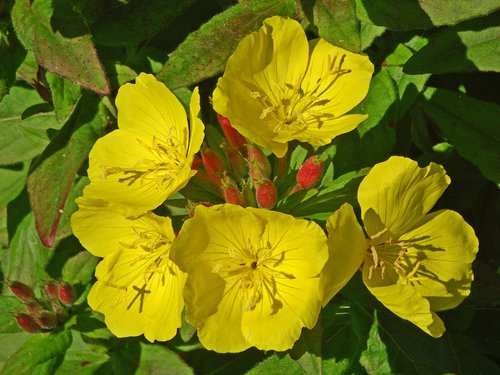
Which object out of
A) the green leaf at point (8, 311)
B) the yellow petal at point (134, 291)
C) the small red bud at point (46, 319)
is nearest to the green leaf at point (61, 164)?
the yellow petal at point (134, 291)

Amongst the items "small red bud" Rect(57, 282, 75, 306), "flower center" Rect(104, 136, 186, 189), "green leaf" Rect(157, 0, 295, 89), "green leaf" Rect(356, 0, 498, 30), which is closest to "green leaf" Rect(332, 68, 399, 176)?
"green leaf" Rect(356, 0, 498, 30)

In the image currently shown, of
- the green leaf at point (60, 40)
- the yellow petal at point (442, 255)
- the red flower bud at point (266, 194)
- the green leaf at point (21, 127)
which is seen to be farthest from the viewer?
the green leaf at point (21, 127)

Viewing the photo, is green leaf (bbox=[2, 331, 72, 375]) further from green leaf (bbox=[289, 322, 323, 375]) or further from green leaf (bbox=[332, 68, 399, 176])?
green leaf (bbox=[332, 68, 399, 176])

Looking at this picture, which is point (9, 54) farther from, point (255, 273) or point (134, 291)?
point (255, 273)

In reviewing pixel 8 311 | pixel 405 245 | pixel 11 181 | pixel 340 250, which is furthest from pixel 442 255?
pixel 11 181

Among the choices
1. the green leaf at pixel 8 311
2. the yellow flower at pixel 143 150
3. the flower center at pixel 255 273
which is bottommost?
the green leaf at pixel 8 311

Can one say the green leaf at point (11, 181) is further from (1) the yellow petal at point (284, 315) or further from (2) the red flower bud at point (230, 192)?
(1) the yellow petal at point (284, 315)

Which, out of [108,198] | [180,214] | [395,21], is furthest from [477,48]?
[108,198]
